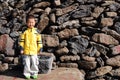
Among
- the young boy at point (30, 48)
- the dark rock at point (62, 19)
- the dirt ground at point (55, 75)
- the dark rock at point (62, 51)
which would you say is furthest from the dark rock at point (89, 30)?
the young boy at point (30, 48)

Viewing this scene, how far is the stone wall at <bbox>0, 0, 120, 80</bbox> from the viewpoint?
7.67 meters

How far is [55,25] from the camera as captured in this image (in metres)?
8.24

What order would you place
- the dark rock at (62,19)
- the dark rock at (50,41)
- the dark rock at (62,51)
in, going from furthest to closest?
the dark rock at (62,19)
the dark rock at (50,41)
the dark rock at (62,51)

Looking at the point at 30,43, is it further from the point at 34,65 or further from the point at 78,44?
the point at 78,44

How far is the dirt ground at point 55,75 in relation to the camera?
7.06 meters

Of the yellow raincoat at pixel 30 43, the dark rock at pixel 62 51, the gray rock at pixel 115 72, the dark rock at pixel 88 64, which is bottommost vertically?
the gray rock at pixel 115 72

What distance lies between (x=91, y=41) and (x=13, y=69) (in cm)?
193

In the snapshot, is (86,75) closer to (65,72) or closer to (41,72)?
(65,72)

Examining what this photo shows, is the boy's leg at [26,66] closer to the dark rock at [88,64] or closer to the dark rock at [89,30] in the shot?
the dark rock at [88,64]

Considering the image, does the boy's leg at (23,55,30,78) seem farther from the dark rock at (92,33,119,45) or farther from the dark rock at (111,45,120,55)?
the dark rock at (111,45,120,55)

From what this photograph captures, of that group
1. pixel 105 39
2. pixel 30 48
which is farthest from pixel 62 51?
pixel 30 48

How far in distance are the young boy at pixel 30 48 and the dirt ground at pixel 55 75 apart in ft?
0.64

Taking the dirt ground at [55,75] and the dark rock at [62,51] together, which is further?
the dark rock at [62,51]

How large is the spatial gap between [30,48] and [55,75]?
2.82 feet
